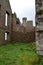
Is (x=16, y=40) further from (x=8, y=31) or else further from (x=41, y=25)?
(x=41, y=25)

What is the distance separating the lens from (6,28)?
56.1 ft

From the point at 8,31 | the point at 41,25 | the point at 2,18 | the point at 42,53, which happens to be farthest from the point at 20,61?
the point at 8,31

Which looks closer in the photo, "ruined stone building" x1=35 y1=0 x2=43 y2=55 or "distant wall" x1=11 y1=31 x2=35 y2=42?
"ruined stone building" x1=35 y1=0 x2=43 y2=55

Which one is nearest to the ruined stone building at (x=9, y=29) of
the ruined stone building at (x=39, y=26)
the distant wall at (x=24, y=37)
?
the distant wall at (x=24, y=37)

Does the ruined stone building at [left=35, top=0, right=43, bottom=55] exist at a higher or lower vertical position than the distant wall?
higher

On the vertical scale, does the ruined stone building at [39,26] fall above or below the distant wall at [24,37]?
above

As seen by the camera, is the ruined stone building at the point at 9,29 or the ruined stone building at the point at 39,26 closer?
the ruined stone building at the point at 39,26

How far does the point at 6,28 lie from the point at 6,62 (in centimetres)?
1081

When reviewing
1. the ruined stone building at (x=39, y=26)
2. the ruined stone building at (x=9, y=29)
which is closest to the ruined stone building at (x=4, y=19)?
the ruined stone building at (x=9, y=29)

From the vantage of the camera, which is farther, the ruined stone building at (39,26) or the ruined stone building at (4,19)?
the ruined stone building at (4,19)

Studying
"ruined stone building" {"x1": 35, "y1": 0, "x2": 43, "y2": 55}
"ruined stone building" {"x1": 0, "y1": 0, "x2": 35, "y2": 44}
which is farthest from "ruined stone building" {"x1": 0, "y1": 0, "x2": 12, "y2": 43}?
"ruined stone building" {"x1": 35, "y1": 0, "x2": 43, "y2": 55}

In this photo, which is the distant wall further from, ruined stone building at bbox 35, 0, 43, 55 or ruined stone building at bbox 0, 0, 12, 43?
ruined stone building at bbox 35, 0, 43, 55

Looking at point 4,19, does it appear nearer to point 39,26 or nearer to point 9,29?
point 9,29

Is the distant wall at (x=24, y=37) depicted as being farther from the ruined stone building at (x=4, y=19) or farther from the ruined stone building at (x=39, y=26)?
the ruined stone building at (x=39, y=26)
